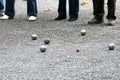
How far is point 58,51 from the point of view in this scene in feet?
22.2

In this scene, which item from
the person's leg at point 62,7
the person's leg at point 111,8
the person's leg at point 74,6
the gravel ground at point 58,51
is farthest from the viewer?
the person's leg at point 62,7

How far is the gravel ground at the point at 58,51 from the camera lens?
545 cm

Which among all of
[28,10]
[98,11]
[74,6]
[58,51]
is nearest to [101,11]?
→ [98,11]

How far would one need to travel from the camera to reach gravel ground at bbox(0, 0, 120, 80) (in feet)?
17.9

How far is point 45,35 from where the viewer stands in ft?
27.0

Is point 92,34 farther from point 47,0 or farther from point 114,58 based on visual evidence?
point 47,0

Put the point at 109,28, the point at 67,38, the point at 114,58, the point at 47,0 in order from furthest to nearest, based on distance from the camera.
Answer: the point at 47,0, the point at 109,28, the point at 67,38, the point at 114,58

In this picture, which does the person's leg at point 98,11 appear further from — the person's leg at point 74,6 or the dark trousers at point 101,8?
the person's leg at point 74,6

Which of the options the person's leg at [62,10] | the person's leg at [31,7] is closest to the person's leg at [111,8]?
the person's leg at [62,10]

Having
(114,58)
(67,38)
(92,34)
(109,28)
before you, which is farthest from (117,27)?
(114,58)

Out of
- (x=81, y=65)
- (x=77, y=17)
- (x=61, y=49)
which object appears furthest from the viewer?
(x=77, y=17)

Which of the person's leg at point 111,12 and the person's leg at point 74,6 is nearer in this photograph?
the person's leg at point 111,12

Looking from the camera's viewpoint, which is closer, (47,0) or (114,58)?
(114,58)

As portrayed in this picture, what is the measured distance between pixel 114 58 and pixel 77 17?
149 inches
